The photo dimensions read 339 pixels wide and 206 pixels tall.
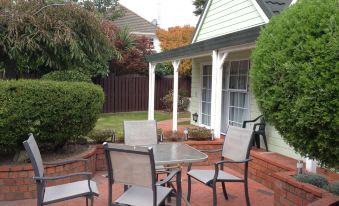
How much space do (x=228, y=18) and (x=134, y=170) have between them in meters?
7.07

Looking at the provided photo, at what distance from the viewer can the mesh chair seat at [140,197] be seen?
353 cm

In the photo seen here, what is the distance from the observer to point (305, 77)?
2490 millimetres

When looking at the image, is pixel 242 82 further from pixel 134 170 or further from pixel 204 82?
pixel 134 170

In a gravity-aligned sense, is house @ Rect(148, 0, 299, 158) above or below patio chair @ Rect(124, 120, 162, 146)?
above

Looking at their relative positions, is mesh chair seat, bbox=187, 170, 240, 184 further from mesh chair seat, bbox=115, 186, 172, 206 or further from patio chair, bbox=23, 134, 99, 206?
patio chair, bbox=23, 134, 99, 206

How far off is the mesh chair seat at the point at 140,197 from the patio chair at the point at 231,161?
0.76 m

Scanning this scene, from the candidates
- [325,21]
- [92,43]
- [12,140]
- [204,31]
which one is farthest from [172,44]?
[325,21]

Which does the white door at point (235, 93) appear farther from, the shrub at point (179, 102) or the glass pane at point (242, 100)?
the shrub at point (179, 102)

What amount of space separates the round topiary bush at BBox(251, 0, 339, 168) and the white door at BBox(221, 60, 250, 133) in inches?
223

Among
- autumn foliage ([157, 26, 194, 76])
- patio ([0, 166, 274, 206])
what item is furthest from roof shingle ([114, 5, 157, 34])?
patio ([0, 166, 274, 206])

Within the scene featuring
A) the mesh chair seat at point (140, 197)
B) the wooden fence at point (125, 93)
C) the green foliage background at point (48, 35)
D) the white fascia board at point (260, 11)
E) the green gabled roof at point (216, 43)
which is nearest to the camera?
the mesh chair seat at point (140, 197)

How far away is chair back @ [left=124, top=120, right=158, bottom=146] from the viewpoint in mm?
5449

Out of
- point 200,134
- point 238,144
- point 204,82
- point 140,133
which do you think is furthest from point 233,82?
point 238,144

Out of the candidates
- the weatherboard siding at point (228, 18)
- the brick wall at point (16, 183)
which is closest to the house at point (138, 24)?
the weatherboard siding at point (228, 18)
